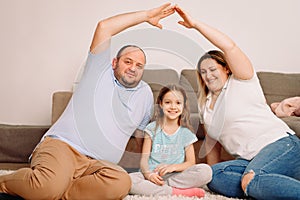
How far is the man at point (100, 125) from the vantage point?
183cm

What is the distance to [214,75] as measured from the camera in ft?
6.79

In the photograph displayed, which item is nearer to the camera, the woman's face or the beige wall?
the woman's face

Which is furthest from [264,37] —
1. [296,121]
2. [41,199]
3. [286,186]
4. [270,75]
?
[41,199]

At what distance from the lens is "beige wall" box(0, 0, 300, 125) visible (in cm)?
319

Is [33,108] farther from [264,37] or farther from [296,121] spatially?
[296,121]

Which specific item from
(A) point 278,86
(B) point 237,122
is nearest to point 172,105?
(B) point 237,122

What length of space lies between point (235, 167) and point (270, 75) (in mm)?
1116

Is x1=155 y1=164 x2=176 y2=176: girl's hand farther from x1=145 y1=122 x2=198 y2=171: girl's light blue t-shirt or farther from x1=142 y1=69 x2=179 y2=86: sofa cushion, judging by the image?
x1=142 y1=69 x2=179 y2=86: sofa cushion

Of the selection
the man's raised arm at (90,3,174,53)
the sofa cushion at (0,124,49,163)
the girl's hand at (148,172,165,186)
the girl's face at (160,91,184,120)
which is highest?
the man's raised arm at (90,3,174,53)

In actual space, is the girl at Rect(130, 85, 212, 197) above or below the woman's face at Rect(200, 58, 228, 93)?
below

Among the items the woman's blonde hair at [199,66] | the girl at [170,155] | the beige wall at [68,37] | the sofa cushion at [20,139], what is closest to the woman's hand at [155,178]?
the girl at [170,155]

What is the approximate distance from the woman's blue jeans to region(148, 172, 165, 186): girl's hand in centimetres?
20

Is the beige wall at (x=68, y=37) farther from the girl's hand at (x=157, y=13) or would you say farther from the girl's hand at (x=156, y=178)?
the girl's hand at (x=156, y=178)

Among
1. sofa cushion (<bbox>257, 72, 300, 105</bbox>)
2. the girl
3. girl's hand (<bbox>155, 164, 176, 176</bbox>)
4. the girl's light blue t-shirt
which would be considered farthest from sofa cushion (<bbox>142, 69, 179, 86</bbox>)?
sofa cushion (<bbox>257, 72, 300, 105</bbox>)
